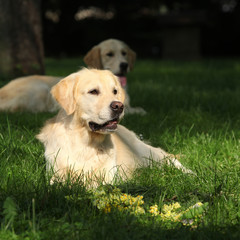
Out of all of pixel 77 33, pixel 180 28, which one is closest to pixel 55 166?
pixel 180 28

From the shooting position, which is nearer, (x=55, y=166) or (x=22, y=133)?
(x=55, y=166)

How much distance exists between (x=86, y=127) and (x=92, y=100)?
22cm

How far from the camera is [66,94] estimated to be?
3453 millimetres

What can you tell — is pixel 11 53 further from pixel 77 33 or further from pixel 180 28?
pixel 77 33

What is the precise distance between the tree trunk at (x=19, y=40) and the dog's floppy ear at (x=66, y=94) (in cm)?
459

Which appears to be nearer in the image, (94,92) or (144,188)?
(144,188)

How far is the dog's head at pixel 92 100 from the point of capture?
3328mm

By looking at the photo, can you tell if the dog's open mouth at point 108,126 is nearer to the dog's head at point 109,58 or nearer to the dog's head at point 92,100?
the dog's head at point 92,100

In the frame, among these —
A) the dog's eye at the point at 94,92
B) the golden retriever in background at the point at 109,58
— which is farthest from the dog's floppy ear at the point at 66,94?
the golden retriever in background at the point at 109,58

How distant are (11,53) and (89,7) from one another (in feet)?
48.1

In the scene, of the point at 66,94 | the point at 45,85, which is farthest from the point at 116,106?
the point at 45,85

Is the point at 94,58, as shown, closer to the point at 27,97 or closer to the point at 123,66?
the point at 123,66

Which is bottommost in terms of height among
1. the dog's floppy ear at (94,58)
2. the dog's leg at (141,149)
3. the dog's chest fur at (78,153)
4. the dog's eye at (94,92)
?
the dog's leg at (141,149)

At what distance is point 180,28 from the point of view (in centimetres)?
1625
